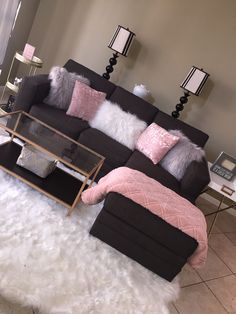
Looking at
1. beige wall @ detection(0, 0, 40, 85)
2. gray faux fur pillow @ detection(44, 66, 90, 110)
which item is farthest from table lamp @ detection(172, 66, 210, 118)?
beige wall @ detection(0, 0, 40, 85)

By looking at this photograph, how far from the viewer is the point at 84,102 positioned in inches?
128

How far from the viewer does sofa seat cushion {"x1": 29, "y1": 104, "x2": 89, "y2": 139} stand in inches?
117

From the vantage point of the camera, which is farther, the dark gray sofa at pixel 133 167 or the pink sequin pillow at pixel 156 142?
the pink sequin pillow at pixel 156 142

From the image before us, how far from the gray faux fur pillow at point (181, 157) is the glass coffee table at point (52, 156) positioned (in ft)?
2.84

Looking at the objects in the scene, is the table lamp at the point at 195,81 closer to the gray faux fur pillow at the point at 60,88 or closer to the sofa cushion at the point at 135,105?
the sofa cushion at the point at 135,105

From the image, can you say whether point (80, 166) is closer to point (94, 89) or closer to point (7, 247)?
point (7, 247)

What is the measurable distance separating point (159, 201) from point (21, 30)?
10.3 feet

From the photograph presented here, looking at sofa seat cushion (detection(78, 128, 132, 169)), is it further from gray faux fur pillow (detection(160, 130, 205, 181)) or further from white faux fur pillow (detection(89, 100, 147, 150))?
gray faux fur pillow (detection(160, 130, 205, 181))

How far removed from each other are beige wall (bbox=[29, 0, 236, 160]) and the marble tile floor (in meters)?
1.33

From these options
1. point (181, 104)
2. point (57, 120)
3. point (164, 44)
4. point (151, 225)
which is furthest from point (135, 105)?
point (151, 225)

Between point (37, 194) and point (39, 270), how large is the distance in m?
0.77

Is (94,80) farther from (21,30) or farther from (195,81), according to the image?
(21,30)

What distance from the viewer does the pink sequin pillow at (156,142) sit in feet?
10.2

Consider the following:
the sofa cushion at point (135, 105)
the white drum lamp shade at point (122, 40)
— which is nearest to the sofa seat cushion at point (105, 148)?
the sofa cushion at point (135, 105)
